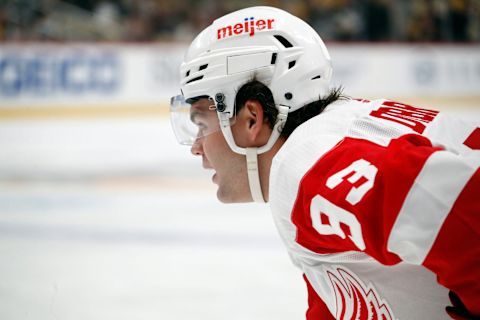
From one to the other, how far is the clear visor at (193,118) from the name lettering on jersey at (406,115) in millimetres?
422

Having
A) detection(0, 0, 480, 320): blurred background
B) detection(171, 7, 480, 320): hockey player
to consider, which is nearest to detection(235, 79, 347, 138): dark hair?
detection(171, 7, 480, 320): hockey player

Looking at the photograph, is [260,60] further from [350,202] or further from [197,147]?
[350,202]

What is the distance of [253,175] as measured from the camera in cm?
167

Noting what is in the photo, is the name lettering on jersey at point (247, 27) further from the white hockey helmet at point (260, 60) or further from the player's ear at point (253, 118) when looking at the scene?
the player's ear at point (253, 118)

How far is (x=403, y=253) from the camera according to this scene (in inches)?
45.8

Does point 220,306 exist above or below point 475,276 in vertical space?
below

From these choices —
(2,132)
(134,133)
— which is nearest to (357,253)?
(134,133)

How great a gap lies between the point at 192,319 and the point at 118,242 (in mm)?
1354

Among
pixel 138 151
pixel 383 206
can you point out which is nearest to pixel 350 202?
pixel 383 206

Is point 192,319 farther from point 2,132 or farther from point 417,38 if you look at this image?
point 417,38

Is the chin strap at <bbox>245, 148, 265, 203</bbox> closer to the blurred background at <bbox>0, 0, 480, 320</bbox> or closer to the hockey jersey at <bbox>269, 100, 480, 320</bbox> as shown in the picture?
the hockey jersey at <bbox>269, 100, 480, 320</bbox>

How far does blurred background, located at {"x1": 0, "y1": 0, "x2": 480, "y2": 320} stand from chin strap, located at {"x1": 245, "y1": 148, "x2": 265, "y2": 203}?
65cm

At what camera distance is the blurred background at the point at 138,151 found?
97.2 inches

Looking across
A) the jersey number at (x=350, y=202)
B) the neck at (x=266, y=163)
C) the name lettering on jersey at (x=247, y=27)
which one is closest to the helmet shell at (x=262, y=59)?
the name lettering on jersey at (x=247, y=27)
